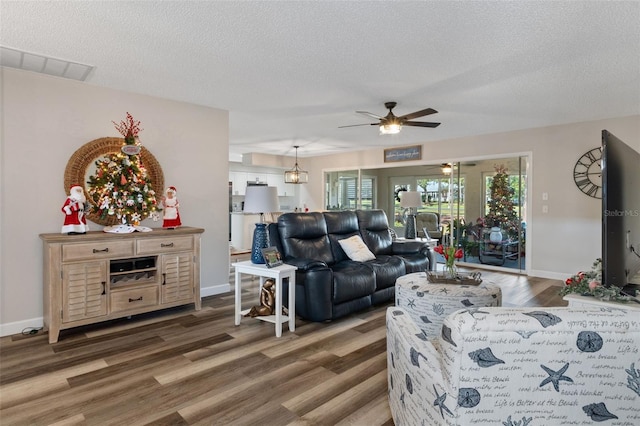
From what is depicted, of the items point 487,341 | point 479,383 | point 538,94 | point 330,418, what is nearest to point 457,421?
point 479,383

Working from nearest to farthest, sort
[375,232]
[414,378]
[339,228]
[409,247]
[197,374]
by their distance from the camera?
[414,378]
[197,374]
[339,228]
[409,247]
[375,232]

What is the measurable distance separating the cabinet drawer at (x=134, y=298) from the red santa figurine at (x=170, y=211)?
2.29 feet

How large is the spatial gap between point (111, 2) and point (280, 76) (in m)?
1.53

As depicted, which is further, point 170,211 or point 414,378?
point 170,211

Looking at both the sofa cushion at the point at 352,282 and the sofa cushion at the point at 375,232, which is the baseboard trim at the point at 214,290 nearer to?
the sofa cushion at the point at 352,282

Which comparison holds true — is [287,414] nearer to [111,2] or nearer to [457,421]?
[457,421]

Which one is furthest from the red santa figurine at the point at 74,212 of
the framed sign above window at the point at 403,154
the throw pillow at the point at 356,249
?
the framed sign above window at the point at 403,154

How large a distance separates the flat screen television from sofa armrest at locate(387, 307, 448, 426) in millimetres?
1044

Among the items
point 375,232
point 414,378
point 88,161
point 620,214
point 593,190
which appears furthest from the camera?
point 593,190

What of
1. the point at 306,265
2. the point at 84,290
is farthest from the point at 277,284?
the point at 84,290

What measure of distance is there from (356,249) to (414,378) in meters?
2.91

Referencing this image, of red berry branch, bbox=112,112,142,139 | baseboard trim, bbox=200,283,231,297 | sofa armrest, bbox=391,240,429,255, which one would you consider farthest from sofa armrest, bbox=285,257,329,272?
red berry branch, bbox=112,112,142,139

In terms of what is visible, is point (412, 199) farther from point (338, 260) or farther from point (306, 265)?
point (306, 265)

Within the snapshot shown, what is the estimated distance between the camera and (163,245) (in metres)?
3.54
